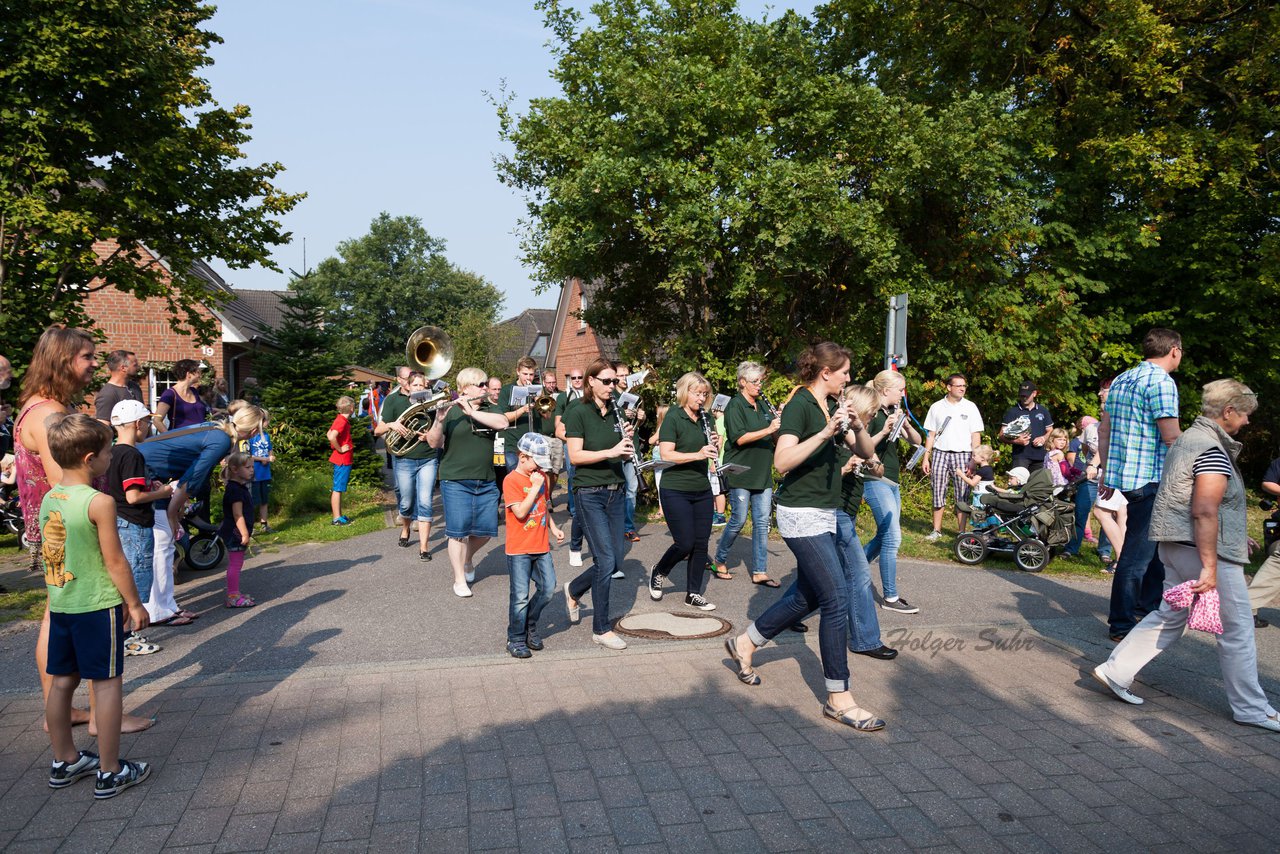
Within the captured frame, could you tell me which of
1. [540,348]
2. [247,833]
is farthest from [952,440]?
[540,348]

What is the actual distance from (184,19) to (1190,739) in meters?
18.0

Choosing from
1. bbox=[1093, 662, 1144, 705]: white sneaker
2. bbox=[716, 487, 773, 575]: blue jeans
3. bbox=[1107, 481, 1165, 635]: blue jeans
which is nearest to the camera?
bbox=[1093, 662, 1144, 705]: white sneaker

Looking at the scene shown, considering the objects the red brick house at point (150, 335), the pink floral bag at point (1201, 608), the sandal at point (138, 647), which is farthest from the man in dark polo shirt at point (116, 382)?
the red brick house at point (150, 335)

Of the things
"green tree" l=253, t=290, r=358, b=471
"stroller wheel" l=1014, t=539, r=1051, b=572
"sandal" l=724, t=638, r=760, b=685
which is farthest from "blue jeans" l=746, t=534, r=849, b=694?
"green tree" l=253, t=290, r=358, b=471

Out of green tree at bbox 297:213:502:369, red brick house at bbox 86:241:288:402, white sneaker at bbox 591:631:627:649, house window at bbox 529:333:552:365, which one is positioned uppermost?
green tree at bbox 297:213:502:369

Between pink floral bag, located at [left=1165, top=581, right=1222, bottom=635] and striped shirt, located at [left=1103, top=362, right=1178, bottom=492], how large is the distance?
54.8 inches

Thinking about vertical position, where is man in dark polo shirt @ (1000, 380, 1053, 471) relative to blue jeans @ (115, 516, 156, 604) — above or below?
above

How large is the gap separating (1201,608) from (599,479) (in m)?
3.56

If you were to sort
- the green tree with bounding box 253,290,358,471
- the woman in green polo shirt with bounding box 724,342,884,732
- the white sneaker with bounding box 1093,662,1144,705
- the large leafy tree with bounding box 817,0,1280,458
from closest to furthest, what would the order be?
the woman in green polo shirt with bounding box 724,342,884,732 → the white sneaker with bounding box 1093,662,1144,705 → the large leafy tree with bounding box 817,0,1280,458 → the green tree with bounding box 253,290,358,471

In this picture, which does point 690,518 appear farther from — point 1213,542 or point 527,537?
point 1213,542

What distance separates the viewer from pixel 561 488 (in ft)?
49.9

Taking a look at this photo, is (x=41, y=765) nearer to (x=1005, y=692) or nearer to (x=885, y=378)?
(x=1005, y=692)

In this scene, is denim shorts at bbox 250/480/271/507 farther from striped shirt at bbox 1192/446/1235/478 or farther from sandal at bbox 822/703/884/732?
striped shirt at bbox 1192/446/1235/478

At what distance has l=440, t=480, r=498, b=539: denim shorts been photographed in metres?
7.36
